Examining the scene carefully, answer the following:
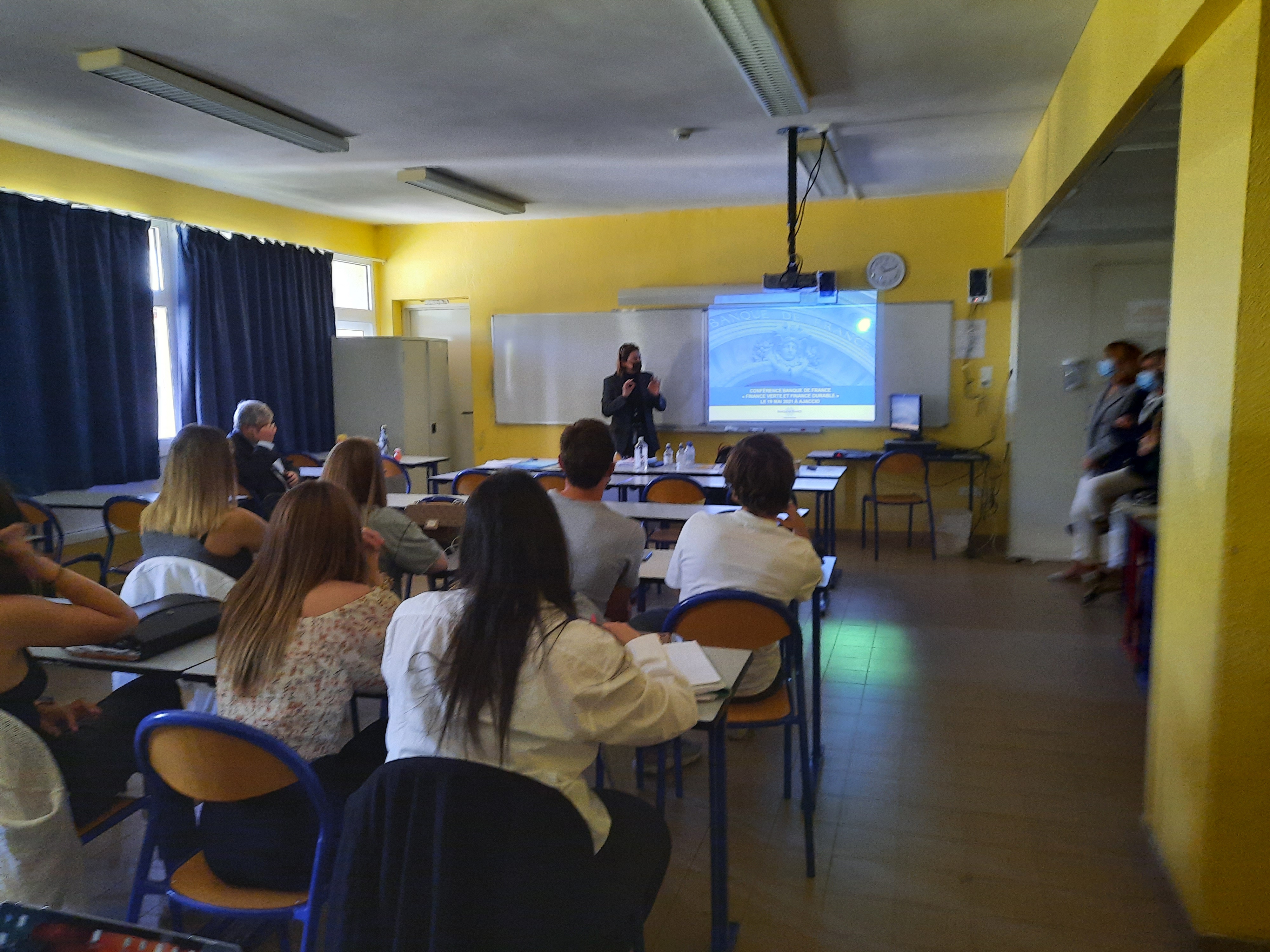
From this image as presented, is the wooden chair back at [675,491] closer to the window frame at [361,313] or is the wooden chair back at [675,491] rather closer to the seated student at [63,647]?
the seated student at [63,647]

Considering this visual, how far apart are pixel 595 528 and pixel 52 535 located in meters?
3.71

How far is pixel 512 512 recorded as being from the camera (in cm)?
149

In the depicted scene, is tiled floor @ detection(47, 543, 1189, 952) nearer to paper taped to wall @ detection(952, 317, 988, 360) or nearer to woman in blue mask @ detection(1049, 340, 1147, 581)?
woman in blue mask @ detection(1049, 340, 1147, 581)

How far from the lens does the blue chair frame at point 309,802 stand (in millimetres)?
1470

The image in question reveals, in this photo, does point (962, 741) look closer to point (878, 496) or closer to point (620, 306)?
point (878, 496)

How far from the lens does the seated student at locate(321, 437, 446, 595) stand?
3.12 metres

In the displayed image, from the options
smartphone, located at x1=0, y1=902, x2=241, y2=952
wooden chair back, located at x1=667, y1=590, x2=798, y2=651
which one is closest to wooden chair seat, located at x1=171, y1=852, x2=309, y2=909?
smartphone, located at x1=0, y1=902, x2=241, y2=952

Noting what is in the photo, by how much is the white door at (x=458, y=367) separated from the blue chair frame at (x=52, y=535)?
152 inches

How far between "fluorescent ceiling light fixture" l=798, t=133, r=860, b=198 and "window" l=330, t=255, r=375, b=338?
421cm

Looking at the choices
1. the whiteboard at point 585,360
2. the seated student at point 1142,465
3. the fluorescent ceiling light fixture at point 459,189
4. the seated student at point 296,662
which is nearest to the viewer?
the seated student at point 296,662

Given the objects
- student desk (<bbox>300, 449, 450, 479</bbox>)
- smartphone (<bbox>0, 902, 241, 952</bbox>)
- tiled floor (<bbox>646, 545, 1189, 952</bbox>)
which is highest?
smartphone (<bbox>0, 902, 241, 952</bbox>)

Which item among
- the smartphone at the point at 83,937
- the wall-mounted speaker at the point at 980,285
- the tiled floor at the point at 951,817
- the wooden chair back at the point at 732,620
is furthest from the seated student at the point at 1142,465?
the smartphone at the point at 83,937

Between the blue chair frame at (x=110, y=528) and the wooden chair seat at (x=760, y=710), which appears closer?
the wooden chair seat at (x=760, y=710)

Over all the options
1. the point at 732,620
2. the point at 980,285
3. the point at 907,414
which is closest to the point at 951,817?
the point at 732,620
